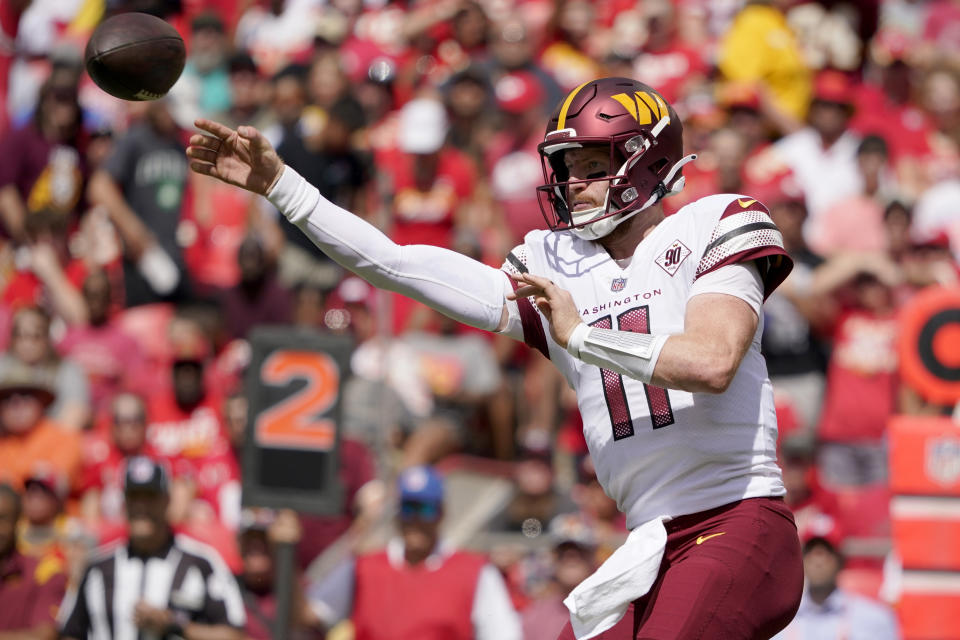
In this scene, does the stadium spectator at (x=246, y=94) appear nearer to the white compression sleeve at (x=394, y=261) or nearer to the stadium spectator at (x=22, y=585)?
the stadium spectator at (x=22, y=585)

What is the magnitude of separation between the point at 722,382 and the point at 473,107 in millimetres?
7655

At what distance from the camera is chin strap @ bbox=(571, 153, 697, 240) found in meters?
4.25

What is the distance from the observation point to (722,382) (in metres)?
3.76

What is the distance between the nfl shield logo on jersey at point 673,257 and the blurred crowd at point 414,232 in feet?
10.9

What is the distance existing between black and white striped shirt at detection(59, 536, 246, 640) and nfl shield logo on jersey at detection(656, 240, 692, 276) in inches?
140

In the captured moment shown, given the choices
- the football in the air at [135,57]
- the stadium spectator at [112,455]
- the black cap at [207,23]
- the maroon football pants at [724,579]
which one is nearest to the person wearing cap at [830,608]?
the maroon football pants at [724,579]

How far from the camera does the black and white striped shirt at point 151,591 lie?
22.9 ft

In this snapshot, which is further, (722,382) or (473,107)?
(473,107)

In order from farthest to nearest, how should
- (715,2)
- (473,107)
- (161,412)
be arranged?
(715,2) → (473,107) → (161,412)

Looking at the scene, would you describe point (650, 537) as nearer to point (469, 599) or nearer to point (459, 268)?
point (459, 268)

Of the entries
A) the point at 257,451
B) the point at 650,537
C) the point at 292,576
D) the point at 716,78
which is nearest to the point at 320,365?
the point at 257,451

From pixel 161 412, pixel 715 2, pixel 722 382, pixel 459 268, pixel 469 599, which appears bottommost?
pixel 469 599

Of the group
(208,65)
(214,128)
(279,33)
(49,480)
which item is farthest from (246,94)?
(214,128)

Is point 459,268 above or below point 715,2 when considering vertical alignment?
below
